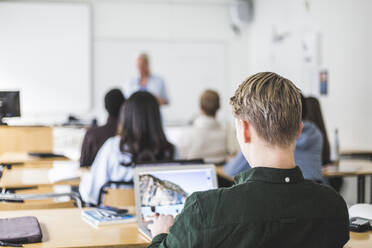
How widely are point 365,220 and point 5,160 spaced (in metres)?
1.59

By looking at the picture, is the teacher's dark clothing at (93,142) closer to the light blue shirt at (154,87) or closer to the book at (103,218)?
the book at (103,218)

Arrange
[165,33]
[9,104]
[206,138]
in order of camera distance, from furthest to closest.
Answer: [165,33] → [206,138] → [9,104]

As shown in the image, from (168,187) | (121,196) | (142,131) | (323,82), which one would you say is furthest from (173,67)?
(168,187)

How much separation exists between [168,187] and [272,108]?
842 millimetres

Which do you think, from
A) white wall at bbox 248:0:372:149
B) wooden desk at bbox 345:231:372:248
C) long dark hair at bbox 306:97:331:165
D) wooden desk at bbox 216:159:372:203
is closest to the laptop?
wooden desk at bbox 345:231:372:248

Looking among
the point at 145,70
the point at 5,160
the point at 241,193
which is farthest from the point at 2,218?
the point at 145,70

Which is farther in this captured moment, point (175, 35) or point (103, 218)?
point (175, 35)

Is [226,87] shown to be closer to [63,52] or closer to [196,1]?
[196,1]

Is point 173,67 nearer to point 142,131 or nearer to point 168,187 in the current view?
point 142,131

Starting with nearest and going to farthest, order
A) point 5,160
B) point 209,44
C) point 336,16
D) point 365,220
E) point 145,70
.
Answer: point 365,220 < point 5,160 < point 336,16 < point 145,70 < point 209,44

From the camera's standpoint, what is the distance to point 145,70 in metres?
6.45

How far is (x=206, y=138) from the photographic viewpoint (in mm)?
3965

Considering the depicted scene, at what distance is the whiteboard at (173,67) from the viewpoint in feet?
24.0

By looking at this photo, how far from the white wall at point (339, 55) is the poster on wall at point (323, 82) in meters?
0.05
